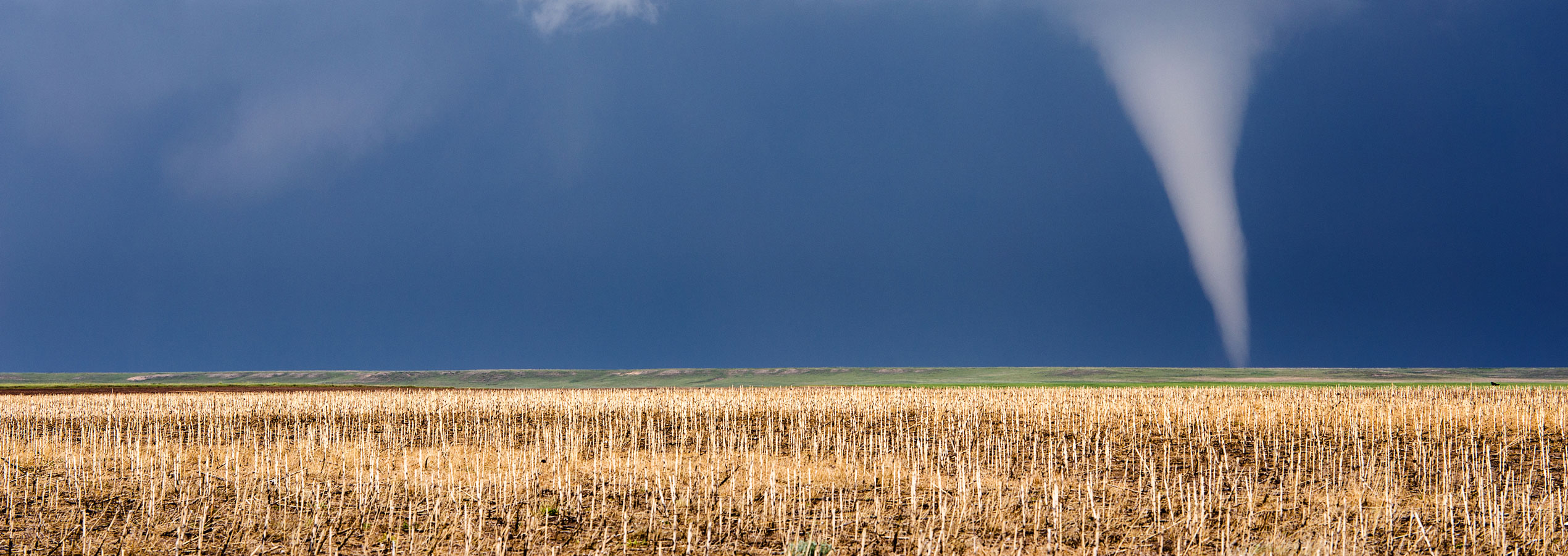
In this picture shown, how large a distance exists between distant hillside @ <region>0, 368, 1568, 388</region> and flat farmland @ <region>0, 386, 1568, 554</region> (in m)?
66.6

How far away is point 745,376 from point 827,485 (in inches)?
4111

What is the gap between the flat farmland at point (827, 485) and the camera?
32.4 ft

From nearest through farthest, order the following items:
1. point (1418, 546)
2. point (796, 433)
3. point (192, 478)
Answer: point (1418, 546), point (192, 478), point (796, 433)

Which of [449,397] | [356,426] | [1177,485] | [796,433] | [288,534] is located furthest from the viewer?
[449,397]

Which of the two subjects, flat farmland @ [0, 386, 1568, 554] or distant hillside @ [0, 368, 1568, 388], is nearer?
flat farmland @ [0, 386, 1568, 554]

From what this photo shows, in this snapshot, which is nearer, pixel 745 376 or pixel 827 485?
pixel 827 485

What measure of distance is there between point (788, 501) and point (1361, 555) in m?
5.88

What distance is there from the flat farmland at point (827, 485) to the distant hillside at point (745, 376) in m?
66.6

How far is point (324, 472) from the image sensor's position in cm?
1445

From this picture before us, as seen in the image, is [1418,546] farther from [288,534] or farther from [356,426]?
[356,426]

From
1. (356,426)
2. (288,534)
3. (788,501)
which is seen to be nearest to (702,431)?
(356,426)

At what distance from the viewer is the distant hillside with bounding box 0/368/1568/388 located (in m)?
98.2

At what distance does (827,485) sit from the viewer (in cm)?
1392

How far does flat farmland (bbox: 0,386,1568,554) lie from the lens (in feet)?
32.4
